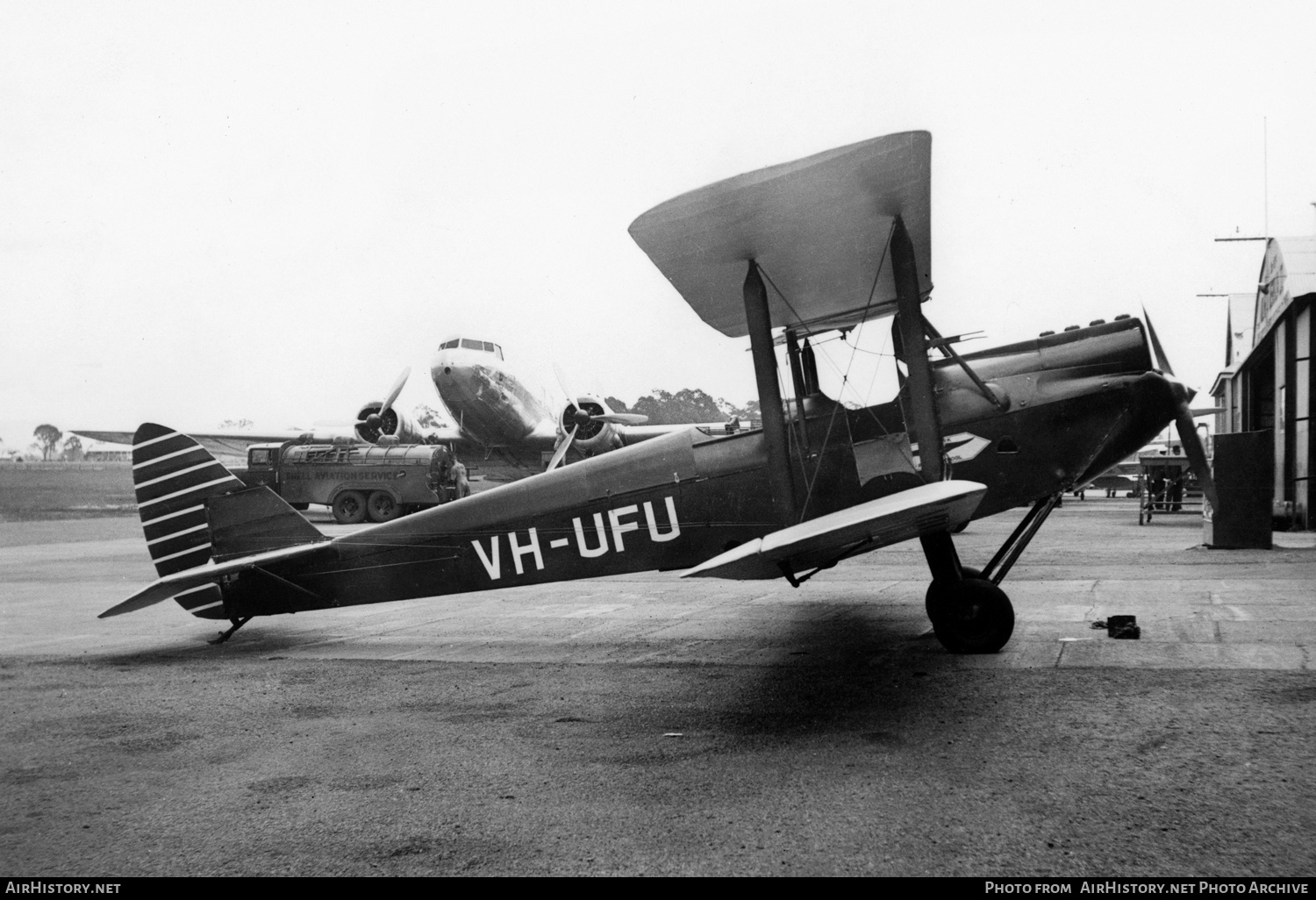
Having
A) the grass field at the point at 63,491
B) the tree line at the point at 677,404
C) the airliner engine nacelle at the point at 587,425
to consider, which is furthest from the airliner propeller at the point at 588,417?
the tree line at the point at 677,404

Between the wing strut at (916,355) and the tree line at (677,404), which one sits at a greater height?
the wing strut at (916,355)

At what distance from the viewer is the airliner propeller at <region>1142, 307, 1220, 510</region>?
21.0 feet

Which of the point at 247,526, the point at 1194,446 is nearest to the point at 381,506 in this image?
the point at 247,526

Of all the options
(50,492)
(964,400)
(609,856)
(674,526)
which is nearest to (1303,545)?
(964,400)

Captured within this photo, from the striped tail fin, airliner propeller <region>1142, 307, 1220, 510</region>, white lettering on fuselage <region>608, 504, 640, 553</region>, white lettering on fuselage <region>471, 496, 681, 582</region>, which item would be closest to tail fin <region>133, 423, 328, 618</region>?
the striped tail fin

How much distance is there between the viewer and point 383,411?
97.7 ft

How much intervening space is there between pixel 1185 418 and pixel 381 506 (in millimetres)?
25328

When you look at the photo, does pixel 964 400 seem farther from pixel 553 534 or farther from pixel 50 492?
pixel 50 492

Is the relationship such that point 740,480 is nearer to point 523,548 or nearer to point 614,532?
point 614,532

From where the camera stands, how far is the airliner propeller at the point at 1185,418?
252 inches

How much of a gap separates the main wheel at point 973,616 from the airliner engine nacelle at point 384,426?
25.6 m

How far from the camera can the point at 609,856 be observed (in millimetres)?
3037

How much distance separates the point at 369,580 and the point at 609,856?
4650 millimetres

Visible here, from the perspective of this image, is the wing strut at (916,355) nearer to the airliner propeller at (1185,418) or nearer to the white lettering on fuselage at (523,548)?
the airliner propeller at (1185,418)
